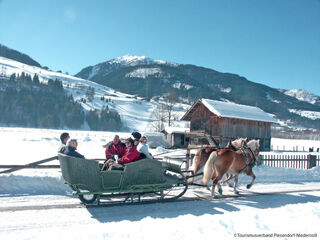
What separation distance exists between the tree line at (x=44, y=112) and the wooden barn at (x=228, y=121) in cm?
6968

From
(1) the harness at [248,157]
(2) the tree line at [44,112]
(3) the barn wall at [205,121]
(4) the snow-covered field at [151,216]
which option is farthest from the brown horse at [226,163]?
(2) the tree line at [44,112]

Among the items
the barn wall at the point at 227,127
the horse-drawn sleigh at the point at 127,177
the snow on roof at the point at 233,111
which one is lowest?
the horse-drawn sleigh at the point at 127,177

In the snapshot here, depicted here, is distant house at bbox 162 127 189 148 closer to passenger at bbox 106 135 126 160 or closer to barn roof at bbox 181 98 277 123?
barn roof at bbox 181 98 277 123

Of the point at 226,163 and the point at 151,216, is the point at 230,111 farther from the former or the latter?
the point at 151,216

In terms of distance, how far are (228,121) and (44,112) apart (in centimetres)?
9344

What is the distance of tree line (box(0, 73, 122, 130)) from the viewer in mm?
97188

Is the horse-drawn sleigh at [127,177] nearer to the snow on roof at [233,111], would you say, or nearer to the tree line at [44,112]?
the snow on roof at [233,111]

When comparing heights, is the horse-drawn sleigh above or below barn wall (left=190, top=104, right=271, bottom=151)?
below

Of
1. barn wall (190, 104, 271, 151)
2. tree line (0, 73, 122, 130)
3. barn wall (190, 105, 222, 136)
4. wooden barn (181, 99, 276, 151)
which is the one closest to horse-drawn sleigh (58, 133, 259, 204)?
wooden barn (181, 99, 276, 151)

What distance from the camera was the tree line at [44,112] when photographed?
3826 inches

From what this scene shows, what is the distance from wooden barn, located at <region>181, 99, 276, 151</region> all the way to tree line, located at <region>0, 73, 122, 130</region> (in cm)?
6968

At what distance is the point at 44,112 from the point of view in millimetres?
104188

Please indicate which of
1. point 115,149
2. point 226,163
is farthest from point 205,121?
point 115,149

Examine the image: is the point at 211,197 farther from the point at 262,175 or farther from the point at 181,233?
the point at 262,175
